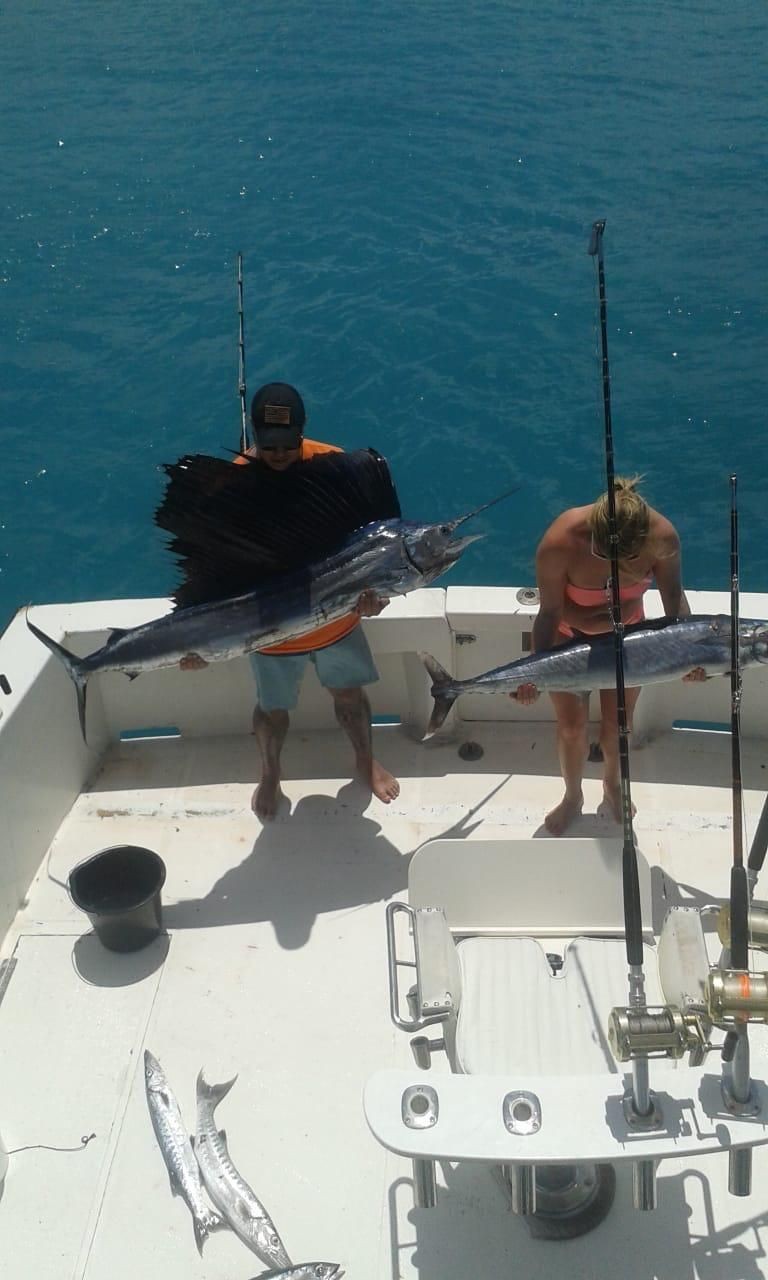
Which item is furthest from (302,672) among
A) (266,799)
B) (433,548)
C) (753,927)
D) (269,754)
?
(753,927)

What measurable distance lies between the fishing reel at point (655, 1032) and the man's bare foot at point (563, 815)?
1473mm

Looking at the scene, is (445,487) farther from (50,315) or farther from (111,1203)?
(111,1203)

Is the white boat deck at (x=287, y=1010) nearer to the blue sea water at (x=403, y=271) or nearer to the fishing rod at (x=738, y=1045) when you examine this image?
the fishing rod at (x=738, y=1045)

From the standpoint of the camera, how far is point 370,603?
8.67 ft

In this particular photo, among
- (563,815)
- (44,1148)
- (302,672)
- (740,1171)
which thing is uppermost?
(302,672)

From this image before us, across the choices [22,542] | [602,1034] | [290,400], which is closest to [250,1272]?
[602,1034]

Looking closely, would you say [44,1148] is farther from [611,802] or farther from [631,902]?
[611,802]

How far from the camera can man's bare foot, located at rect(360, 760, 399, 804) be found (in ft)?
10.4

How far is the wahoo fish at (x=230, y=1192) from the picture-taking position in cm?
201

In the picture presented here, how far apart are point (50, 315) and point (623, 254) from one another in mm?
4347

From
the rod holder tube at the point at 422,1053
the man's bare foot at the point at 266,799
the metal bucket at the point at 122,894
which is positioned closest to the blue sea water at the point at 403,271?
the man's bare foot at the point at 266,799

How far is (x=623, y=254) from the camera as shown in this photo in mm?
8039

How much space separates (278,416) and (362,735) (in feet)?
3.33

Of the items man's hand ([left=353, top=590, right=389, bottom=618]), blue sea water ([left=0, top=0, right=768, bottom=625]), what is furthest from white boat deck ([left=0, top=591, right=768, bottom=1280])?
blue sea water ([left=0, top=0, right=768, bottom=625])
